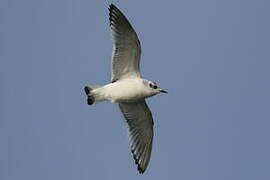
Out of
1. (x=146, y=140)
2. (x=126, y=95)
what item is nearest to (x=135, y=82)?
(x=126, y=95)

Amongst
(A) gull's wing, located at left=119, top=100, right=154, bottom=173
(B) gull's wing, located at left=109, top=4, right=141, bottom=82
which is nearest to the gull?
(B) gull's wing, located at left=109, top=4, right=141, bottom=82

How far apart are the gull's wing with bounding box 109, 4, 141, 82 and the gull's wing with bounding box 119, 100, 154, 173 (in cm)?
58

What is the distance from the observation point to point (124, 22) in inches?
423

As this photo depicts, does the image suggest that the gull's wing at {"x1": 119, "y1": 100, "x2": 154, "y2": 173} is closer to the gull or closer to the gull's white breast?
the gull

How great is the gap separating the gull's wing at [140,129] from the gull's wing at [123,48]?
0.58m

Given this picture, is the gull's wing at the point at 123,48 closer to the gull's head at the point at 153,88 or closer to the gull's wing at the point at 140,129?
the gull's head at the point at 153,88

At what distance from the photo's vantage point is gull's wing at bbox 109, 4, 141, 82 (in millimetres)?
10734

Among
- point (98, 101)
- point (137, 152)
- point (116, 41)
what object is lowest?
point (137, 152)

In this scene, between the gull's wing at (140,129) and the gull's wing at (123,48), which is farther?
the gull's wing at (140,129)

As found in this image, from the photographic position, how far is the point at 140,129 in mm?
11453

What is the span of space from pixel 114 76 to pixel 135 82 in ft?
1.16

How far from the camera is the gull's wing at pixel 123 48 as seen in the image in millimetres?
10734

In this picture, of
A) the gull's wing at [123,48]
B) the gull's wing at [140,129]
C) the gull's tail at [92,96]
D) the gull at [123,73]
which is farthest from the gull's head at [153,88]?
the gull's tail at [92,96]

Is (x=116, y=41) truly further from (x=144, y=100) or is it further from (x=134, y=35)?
(x=144, y=100)
